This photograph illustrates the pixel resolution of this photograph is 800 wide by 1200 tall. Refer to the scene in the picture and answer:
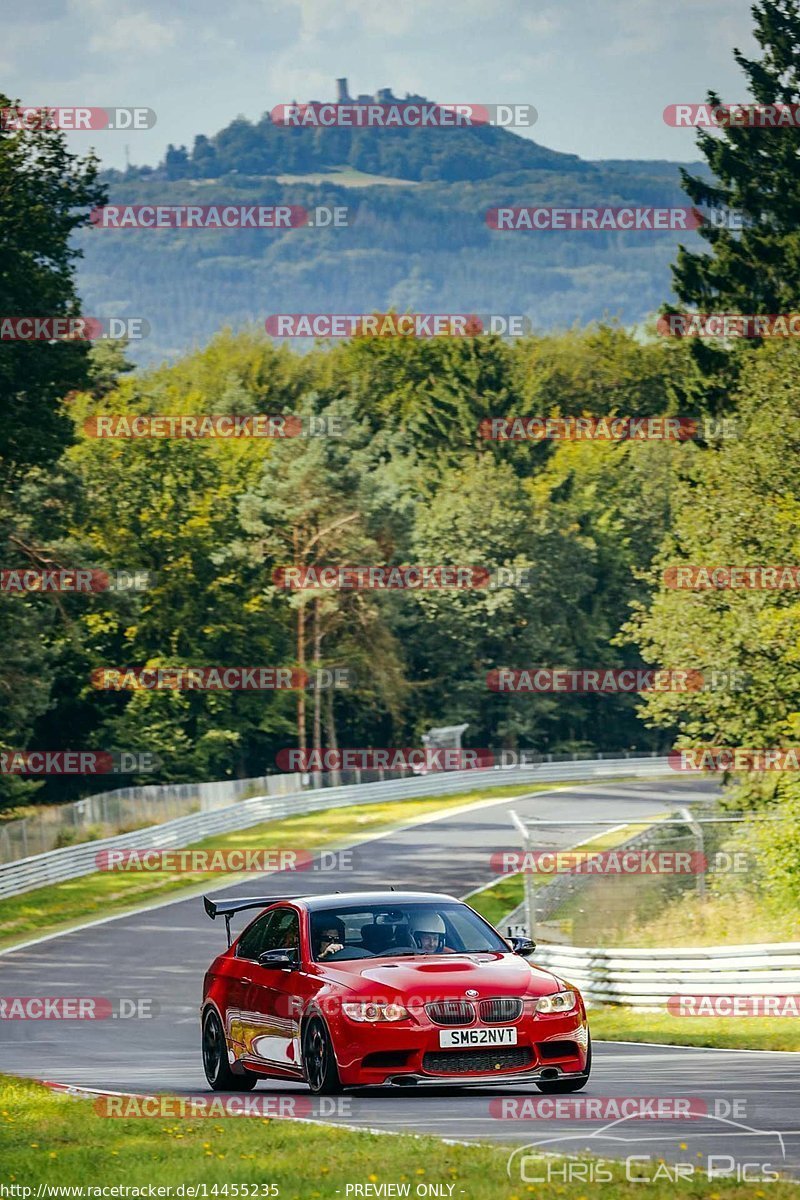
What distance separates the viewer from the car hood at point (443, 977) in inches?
496

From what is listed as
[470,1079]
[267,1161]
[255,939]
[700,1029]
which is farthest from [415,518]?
[267,1161]

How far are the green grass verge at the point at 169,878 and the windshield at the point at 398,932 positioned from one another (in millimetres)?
25743

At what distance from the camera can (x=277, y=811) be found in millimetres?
62938

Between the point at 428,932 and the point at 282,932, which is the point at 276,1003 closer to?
the point at 282,932

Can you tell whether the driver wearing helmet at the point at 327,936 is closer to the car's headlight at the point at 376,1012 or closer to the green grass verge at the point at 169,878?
the car's headlight at the point at 376,1012

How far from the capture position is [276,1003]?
1359cm

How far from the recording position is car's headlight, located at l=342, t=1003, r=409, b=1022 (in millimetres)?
12469

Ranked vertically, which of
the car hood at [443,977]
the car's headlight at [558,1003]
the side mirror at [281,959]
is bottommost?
the car's headlight at [558,1003]

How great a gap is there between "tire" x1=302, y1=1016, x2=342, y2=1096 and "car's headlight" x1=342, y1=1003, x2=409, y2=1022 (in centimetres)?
25

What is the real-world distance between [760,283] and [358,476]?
28458 millimetres

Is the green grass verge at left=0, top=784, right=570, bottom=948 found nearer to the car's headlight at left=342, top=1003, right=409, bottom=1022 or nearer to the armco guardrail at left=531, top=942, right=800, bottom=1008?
the armco guardrail at left=531, top=942, right=800, bottom=1008

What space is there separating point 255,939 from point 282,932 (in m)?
0.57

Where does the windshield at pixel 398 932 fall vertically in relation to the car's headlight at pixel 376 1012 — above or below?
above

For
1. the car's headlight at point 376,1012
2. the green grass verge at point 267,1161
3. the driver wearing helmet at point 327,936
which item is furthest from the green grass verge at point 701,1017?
the green grass verge at point 267,1161
